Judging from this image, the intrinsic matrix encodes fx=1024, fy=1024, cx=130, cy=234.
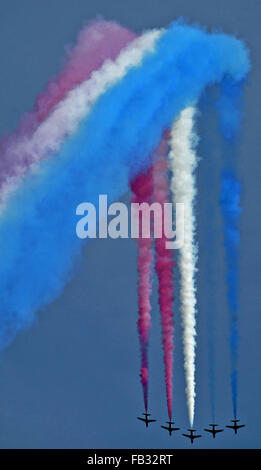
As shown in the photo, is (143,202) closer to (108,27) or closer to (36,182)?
(36,182)

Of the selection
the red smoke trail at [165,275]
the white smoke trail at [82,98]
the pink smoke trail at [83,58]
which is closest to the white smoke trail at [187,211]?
the red smoke trail at [165,275]

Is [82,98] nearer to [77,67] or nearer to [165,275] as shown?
[77,67]

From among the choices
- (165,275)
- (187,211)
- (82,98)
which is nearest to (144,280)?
(165,275)

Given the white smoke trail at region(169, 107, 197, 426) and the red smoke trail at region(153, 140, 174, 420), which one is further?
the red smoke trail at region(153, 140, 174, 420)

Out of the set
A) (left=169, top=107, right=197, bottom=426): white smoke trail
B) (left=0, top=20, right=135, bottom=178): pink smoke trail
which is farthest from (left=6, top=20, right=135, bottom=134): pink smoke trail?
(left=169, top=107, right=197, bottom=426): white smoke trail

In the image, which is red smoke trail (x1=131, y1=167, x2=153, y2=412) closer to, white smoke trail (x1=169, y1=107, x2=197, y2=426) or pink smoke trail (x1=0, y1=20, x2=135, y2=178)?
white smoke trail (x1=169, y1=107, x2=197, y2=426)
